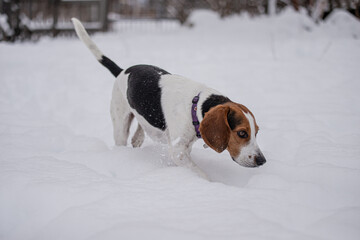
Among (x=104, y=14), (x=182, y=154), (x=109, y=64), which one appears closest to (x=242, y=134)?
(x=182, y=154)

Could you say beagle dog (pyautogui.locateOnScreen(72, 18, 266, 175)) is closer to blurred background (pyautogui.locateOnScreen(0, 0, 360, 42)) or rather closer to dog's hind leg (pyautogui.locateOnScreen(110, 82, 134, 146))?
dog's hind leg (pyautogui.locateOnScreen(110, 82, 134, 146))

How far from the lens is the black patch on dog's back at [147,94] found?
9.30ft

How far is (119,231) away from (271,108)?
3.28 metres

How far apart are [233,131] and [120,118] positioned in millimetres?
1553

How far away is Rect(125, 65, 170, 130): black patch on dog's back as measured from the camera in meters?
2.83

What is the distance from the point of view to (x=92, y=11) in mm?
15055

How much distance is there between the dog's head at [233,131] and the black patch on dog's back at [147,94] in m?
0.64

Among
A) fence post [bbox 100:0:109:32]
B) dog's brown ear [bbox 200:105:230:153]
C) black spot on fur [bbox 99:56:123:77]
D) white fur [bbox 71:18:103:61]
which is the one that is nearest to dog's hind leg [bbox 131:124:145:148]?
black spot on fur [bbox 99:56:123:77]

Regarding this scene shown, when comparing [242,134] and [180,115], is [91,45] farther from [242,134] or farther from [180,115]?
[242,134]

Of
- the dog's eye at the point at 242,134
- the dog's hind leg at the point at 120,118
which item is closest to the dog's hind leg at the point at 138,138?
the dog's hind leg at the point at 120,118

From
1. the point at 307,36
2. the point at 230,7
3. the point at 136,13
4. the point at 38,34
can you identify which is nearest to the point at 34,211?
the point at 307,36

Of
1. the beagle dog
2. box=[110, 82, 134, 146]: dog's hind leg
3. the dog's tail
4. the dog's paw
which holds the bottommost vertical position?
the dog's paw

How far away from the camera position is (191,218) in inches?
64.4

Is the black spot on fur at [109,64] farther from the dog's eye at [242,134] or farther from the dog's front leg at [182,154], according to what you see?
the dog's eye at [242,134]
